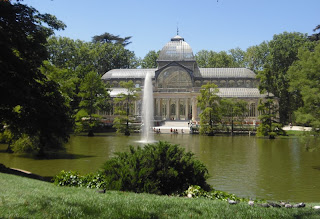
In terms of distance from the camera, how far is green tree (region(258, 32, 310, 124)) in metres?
63.2

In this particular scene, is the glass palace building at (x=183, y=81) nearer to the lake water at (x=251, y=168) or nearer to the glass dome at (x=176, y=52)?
the glass dome at (x=176, y=52)

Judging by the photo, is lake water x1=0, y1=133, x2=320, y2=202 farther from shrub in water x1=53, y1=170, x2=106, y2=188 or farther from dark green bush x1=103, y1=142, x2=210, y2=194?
shrub in water x1=53, y1=170, x2=106, y2=188

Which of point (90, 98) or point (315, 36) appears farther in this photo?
point (315, 36)

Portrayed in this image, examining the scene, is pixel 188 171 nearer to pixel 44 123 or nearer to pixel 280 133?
pixel 44 123

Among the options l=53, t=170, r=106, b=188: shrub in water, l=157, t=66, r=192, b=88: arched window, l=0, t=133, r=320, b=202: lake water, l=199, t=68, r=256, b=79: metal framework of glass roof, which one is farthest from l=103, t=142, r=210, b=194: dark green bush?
l=199, t=68, r=256, b=79: metal framework of glass roof

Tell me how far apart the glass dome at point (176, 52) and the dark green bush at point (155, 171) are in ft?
182

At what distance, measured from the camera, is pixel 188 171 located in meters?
11.4

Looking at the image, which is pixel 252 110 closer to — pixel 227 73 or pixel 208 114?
pixel 227 73

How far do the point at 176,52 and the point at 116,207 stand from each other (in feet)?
196

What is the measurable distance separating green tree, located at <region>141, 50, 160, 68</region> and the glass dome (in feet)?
62.0

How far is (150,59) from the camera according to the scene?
8750 centimetres

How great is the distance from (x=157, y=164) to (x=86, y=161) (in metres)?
11.2

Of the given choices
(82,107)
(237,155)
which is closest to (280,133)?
(237,155)

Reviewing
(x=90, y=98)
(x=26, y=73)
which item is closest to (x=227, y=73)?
(x=90, y=98)
